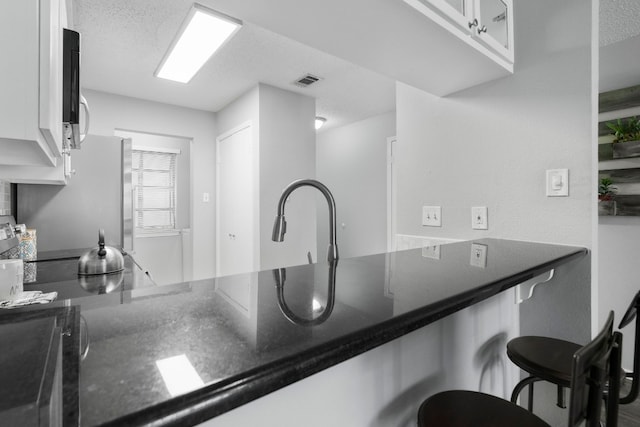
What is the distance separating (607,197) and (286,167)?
107 inches

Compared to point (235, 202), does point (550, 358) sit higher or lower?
lower

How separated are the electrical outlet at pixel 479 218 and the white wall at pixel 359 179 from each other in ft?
8.47

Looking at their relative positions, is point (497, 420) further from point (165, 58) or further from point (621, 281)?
point (165, 58)

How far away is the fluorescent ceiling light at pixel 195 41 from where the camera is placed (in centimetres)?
212

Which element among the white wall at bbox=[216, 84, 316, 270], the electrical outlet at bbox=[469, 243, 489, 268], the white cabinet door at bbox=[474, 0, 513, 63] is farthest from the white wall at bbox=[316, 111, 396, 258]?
the electrical outlet at bbox=[469, 243, 489, 268]

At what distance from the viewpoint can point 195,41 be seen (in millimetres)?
2412

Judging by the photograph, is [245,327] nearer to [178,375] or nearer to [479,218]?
[178,375]

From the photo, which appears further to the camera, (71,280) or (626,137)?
(626,137)

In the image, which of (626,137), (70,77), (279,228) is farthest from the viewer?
(626,137)

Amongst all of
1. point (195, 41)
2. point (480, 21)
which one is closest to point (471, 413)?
point (480, 21)

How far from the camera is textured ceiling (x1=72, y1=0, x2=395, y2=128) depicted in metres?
2.22

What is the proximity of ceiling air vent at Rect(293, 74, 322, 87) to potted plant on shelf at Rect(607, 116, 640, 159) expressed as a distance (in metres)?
2.42

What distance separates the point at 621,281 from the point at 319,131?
433 cm

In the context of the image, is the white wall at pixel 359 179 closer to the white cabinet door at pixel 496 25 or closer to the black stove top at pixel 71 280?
the white cabinet door at pixel 496 25
